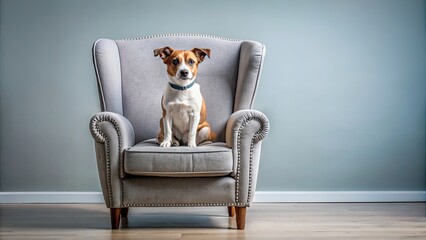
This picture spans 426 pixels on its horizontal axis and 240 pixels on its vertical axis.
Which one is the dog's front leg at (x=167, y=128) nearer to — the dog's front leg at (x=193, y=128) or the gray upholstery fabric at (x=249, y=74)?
the dog's front leg at (x=193, y=128)

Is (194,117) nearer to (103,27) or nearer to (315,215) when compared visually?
(315,215)

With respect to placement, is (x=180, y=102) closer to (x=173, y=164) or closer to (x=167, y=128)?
(x=167, y=128)

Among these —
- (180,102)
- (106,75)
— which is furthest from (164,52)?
(106,75)

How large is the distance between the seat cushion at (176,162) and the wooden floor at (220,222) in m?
0.31

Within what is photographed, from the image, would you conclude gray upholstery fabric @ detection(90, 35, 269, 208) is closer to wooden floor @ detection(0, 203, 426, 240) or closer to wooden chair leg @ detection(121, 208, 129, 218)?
wooden floor @ detection(0, 203, 426, 240)

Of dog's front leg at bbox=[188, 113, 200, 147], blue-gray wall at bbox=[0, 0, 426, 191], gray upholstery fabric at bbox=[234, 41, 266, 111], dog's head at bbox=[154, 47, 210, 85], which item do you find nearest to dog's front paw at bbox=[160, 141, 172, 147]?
dog's front leg at bbox=[188, 113, 200, 147]

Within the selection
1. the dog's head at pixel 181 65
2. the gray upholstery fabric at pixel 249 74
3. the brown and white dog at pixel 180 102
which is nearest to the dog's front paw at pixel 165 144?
the brown and white dog at pixel 180 102

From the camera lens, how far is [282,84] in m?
3.69

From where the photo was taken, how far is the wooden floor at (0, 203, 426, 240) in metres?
2.57

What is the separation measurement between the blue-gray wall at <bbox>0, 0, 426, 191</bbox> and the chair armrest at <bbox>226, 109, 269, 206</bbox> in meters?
1.02

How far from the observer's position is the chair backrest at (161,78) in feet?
10.4

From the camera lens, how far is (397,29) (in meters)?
3.71

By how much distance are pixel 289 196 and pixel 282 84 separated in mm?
800

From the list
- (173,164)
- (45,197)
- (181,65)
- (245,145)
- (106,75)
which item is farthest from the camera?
(45,197)
